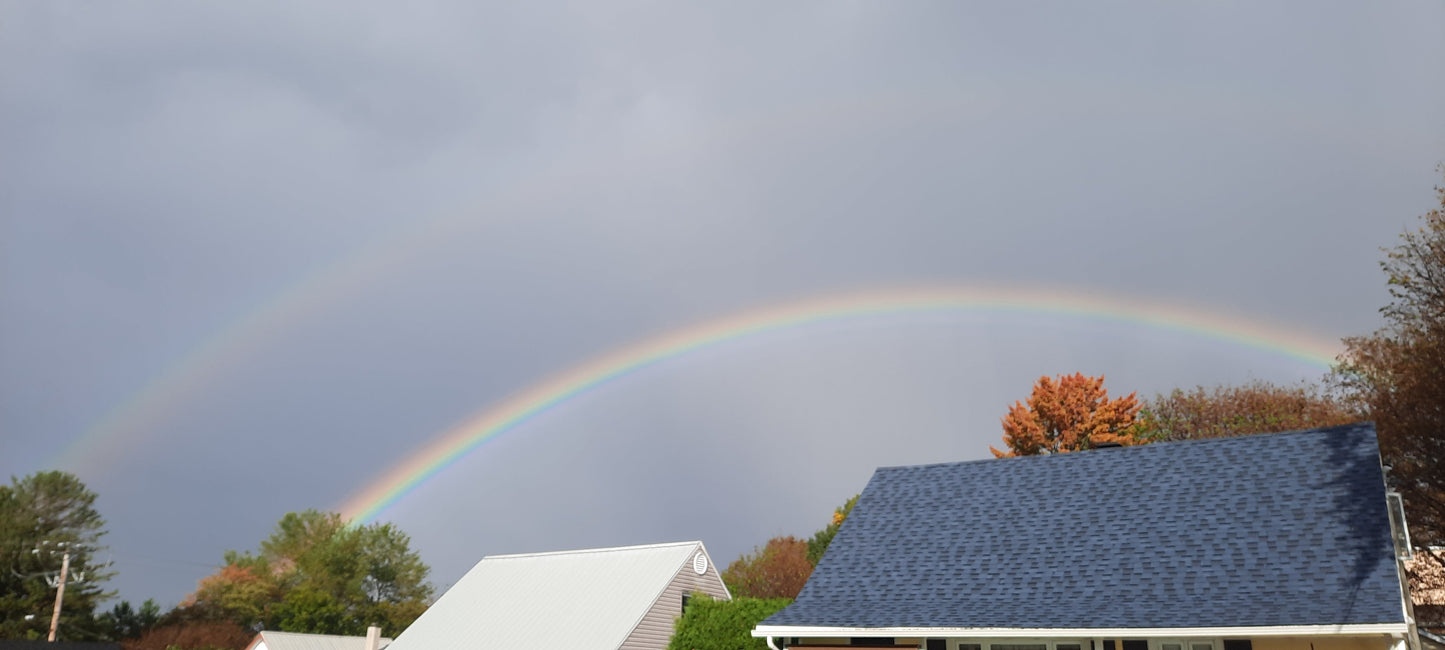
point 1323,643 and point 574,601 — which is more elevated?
point 574,601

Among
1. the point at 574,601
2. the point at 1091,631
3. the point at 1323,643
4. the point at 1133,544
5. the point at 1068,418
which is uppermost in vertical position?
the point at 1068,418

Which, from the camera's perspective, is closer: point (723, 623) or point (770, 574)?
point (723, 623)

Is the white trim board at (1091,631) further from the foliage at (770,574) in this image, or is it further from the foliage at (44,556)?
the foliage at (44,556)

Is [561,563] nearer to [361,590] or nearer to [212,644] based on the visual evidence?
[212,644]

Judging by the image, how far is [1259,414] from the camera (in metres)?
51.7

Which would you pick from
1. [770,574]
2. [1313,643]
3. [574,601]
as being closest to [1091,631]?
[1313,643]

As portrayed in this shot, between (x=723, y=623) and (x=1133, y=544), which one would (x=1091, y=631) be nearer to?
(x=1133, y=544)

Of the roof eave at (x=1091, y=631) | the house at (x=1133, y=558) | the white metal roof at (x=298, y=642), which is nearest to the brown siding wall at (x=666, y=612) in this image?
the house at (x=1133, y=558)

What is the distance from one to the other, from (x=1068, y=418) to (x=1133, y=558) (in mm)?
31236

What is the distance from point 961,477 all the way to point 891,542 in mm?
3247

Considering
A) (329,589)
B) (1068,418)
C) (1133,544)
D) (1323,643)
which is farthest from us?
(329,589)

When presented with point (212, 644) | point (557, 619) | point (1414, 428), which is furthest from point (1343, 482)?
point (212, 644)

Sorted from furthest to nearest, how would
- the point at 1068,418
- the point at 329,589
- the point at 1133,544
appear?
the point at 329,589 < the point at 1068,418 < the point at 1133,544

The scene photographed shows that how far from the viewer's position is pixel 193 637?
64.3m
